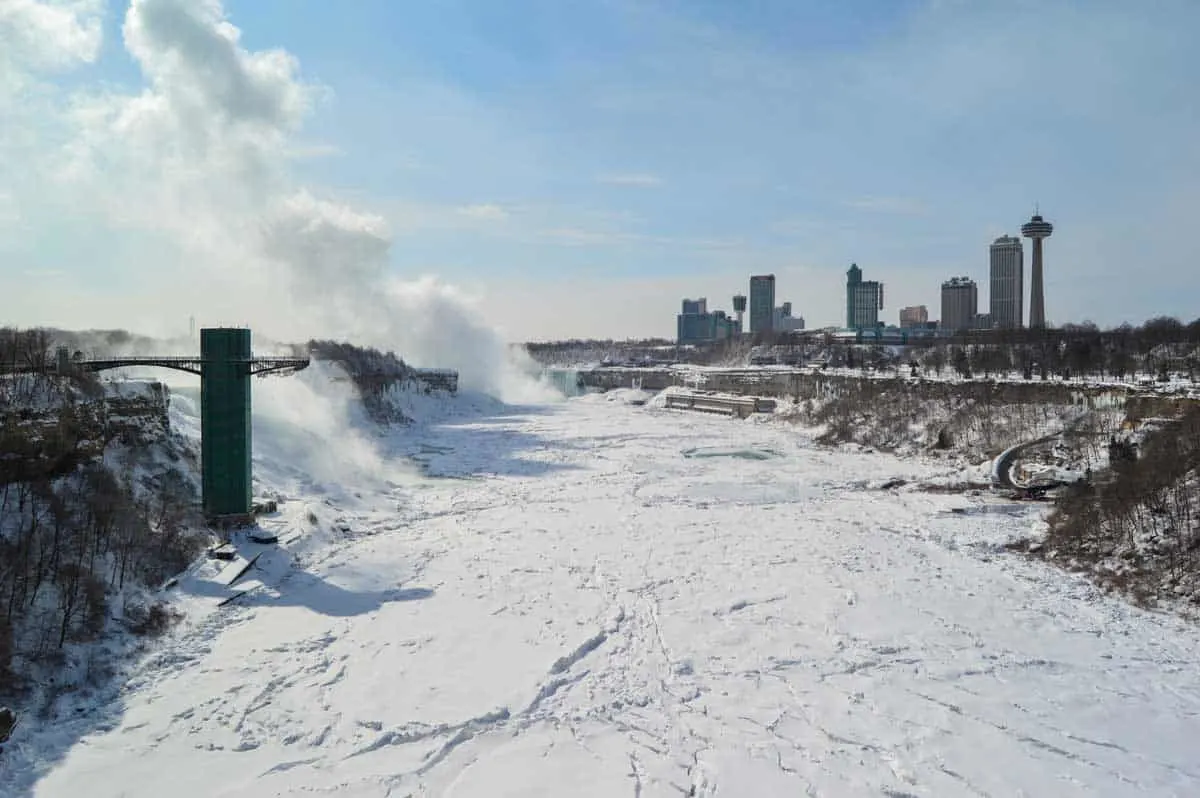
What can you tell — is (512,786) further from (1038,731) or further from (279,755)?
(1038,731)

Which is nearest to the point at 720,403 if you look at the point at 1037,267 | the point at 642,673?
the point at 642,673

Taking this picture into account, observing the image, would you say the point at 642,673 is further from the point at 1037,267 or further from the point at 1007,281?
the point at 1007,281

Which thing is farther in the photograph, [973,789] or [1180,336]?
[1180,336]

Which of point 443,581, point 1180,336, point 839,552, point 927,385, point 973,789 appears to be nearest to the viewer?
point 973,789

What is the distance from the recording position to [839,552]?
1694cm

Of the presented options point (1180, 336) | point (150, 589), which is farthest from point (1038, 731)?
point (1180, 336)

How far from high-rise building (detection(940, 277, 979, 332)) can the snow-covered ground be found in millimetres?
150598

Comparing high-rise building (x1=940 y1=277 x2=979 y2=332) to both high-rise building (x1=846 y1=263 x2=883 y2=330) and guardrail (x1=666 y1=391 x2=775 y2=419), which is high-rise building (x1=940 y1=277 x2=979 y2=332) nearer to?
high-rise building (x1=846 y1=263 x2=883 y2=330)

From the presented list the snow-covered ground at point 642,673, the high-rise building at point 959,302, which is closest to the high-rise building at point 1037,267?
the high-rise building at point 959,302

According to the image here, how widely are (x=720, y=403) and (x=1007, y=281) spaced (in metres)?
153

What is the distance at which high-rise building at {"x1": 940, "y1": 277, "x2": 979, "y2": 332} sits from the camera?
156 metres

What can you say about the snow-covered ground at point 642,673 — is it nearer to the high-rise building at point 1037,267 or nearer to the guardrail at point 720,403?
the guardrail at point 720,403

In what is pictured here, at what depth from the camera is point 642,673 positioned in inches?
405

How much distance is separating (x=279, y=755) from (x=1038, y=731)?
27.2ft
